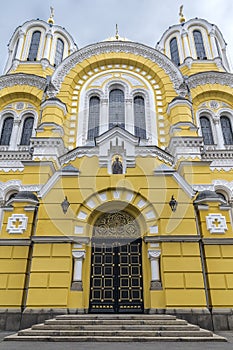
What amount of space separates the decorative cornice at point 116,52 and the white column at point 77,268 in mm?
9586

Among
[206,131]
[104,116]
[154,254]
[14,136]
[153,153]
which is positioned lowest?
[154,254]

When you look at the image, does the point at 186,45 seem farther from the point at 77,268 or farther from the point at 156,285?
the point at 77,268

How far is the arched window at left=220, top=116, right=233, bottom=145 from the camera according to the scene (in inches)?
607

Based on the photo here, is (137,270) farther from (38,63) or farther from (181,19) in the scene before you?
(181,19)

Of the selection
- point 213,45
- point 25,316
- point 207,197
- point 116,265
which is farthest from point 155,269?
point 213,45

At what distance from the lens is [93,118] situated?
50.0ft

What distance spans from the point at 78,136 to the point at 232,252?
8539 mm

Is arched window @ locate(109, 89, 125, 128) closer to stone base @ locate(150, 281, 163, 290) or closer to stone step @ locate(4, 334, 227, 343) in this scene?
stone base @ locate(150, 281, 163, 290)

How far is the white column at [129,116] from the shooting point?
14.7m

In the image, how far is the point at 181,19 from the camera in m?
22.5

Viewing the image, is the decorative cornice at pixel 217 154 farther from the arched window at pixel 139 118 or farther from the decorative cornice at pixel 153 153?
the arched window at pixel 139 118

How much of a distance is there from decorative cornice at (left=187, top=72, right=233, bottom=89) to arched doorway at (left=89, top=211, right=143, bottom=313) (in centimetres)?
995

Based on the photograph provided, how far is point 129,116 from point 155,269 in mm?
8180

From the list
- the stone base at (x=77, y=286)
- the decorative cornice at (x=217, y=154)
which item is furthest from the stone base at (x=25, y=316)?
the decorative cornice at (x=217, y=154)
